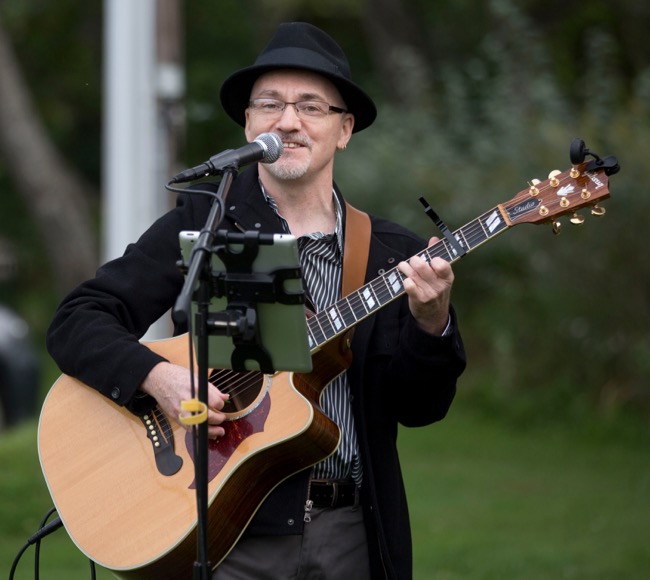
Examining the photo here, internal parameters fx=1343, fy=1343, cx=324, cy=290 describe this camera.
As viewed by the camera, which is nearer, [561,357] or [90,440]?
[90,440]

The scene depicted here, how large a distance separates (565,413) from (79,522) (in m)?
7.56

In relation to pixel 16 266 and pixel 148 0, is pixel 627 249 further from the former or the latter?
pixel 16 266

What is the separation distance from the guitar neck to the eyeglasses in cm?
58

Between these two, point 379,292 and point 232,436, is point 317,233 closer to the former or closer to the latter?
point 379,292

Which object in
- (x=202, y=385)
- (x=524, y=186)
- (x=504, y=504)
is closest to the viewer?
(x=202, y=385)

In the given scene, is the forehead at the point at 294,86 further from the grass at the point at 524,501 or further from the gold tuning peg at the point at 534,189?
the grass at the point at 524,501

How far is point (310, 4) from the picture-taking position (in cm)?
2166

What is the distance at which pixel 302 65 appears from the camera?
13.5ft

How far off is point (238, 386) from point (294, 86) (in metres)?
0.95

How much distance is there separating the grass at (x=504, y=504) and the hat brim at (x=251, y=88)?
3423mm

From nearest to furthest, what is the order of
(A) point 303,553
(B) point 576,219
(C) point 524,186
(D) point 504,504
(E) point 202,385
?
(E) point 202,385 < (B) point 576,219 < (A) point 303,553 < (D) point 504,504 < (C) point 524,186

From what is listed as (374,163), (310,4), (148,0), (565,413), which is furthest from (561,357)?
(310,4)

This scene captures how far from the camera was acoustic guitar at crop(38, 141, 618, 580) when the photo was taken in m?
3.88

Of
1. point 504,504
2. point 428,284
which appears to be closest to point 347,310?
point 428,284
